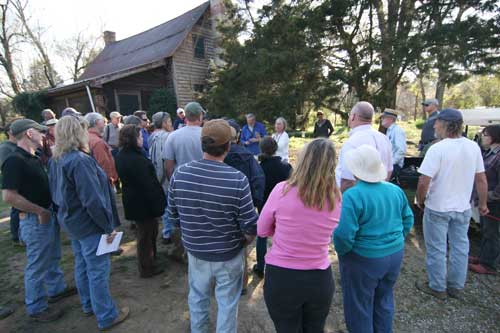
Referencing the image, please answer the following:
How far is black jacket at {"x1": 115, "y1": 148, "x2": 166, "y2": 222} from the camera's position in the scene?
3008mm

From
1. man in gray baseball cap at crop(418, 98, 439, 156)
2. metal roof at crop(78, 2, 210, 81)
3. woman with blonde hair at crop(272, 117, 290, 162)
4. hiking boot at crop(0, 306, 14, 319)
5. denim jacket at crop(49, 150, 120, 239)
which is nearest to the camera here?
denim jacket at crop(49, 150, 120, 239)

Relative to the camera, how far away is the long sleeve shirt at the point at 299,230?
163 centimetres

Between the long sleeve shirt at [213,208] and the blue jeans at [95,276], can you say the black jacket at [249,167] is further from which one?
the blue jeans at [95,276]

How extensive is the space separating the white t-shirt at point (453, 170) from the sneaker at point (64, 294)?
13.1 feet

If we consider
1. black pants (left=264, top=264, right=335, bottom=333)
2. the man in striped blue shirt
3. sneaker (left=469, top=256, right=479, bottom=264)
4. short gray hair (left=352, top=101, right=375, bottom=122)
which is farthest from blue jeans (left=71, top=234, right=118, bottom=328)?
sneaker (left=469, top=256, right=479, bottom=264)

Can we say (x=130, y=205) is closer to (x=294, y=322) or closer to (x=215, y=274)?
(x=215, y=274)

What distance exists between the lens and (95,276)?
7.80 ft

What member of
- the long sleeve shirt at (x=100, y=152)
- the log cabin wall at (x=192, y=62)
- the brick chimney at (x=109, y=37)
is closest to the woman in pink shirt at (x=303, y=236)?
the long sleeve shirt at (x=100, y=152)

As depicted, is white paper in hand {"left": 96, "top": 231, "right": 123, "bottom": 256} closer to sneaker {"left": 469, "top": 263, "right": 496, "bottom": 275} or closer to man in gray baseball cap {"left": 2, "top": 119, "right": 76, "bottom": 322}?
man in gray baseball cap {"left": 2, "top": 119, "right": 76, "bottom": 322}

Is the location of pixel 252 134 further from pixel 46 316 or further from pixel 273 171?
pixel 46 316

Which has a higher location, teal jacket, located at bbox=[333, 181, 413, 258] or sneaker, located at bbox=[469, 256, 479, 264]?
teal jacket, located at bbox=[333, 181, 413, 258]

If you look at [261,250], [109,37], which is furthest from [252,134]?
[109,37]

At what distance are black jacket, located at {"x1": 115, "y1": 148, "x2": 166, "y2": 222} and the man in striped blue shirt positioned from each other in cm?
113

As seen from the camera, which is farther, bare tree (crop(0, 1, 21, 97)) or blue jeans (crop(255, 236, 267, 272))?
bare tree (crop(0, 1, 21, 97))
